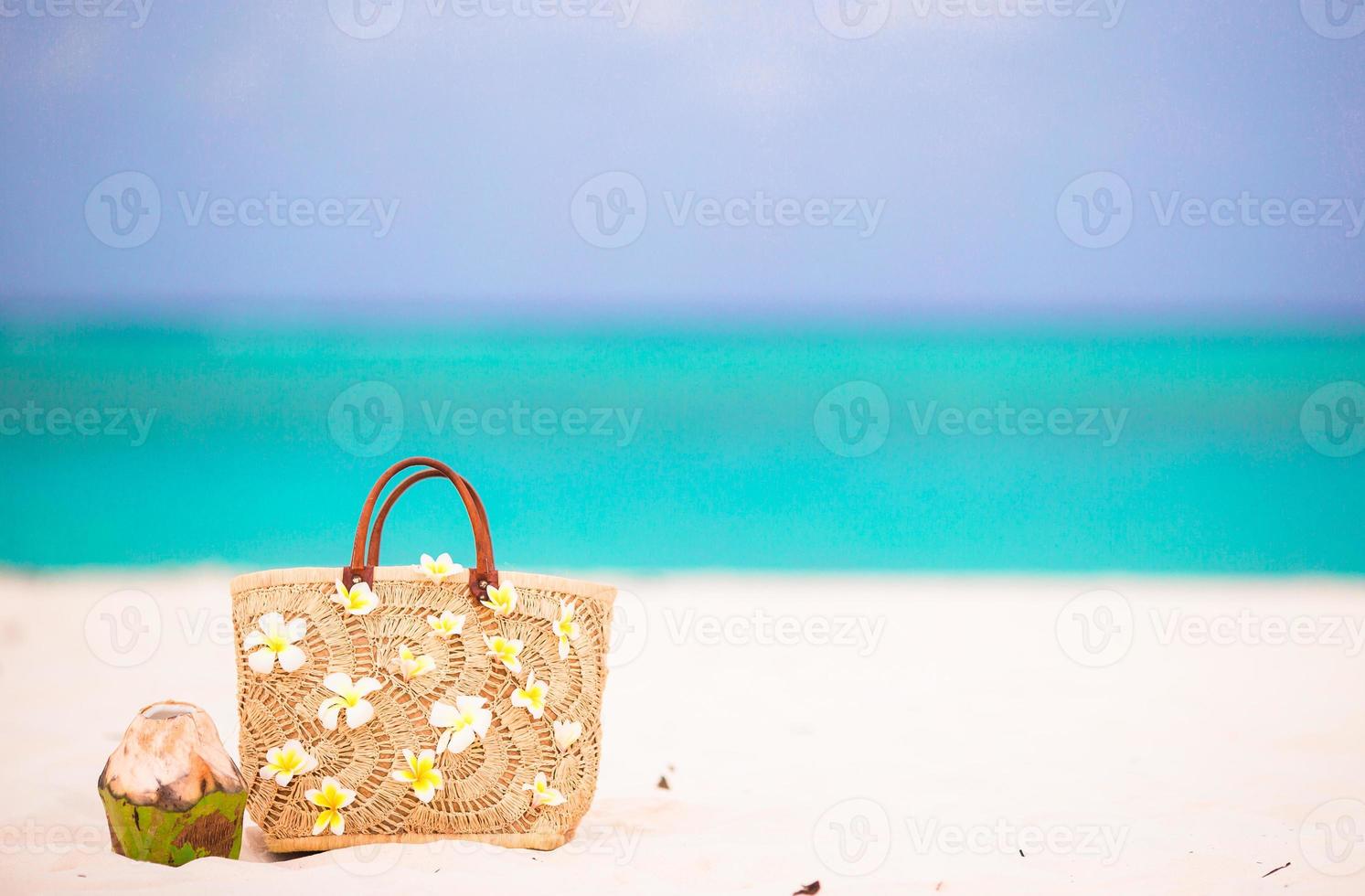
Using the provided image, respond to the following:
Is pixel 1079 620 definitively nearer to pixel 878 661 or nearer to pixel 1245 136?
pixel 878 661

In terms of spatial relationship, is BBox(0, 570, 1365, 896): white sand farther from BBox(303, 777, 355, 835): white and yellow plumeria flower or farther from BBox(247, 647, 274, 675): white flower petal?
BBox(247, 647, 274, 675): white flower petal

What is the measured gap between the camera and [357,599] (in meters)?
1.41

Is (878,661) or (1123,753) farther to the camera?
(878,661)

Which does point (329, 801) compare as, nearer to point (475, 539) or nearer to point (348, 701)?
point (348, 701)

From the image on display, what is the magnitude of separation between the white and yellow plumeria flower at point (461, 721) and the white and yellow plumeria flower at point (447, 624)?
76mm

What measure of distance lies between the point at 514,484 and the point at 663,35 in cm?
134

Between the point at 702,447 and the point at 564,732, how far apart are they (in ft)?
7.42

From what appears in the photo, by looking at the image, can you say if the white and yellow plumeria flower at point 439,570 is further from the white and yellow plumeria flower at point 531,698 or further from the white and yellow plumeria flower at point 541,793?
the white and yellow plumeria flower at point 541,793

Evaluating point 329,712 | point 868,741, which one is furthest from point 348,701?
point 868,741

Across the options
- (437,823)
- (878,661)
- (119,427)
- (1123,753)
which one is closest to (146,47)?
(119,427)

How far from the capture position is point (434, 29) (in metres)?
3.59

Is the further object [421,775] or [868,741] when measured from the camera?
[868,741]

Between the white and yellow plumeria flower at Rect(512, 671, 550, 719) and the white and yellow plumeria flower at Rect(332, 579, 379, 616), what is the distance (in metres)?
0.19

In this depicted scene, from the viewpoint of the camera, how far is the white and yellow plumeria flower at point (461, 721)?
1.41 m
